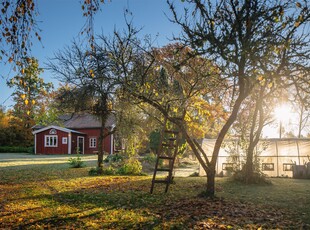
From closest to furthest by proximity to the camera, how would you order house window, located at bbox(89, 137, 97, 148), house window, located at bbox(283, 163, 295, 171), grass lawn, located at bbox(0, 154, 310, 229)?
grass lawn, located at bbox(0, 154, 310, 229) → house window, located at bbox(283, 163, 295, 171) → house window, located at bbox(89, 137, 97, 148)

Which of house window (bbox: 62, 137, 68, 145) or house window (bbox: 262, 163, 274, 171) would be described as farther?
house window (bbox: 62, 137, 68, 145)

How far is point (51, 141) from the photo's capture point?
3859 cm

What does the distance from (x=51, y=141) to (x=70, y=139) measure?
288 cm

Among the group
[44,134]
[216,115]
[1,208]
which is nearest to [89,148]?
[44,134]

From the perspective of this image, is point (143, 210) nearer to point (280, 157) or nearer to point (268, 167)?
point (268, 167)

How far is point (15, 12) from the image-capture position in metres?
4.49

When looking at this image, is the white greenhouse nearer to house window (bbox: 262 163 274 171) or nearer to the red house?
house window (bbox: 262 163 274 171)

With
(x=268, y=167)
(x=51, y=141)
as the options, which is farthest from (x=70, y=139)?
(x=268, y=167)

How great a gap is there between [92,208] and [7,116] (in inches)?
1744

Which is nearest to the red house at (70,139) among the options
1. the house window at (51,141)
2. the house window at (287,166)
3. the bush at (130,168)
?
the house window at (51,141)

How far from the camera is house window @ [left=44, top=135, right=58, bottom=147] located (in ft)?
126

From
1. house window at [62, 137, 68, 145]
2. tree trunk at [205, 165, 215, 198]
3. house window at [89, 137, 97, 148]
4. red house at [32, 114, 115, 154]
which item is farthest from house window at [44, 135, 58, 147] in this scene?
tree trunk at [205, 165, 215, 198]

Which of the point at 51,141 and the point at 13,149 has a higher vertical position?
the point at 51,141

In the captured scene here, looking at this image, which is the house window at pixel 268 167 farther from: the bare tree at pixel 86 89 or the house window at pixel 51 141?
the house window at pixel 51 141
